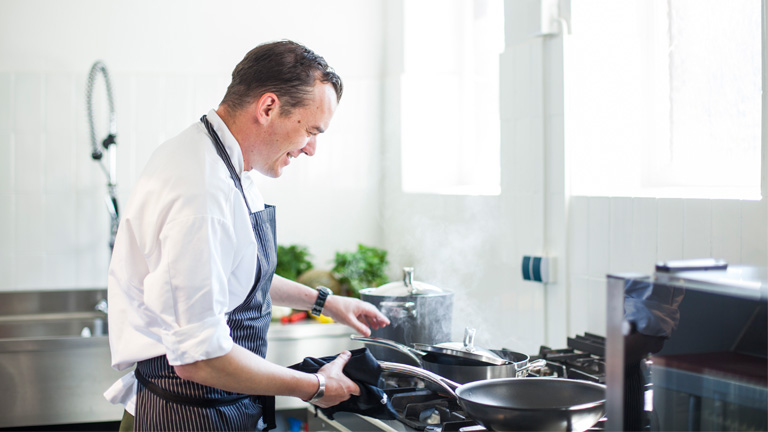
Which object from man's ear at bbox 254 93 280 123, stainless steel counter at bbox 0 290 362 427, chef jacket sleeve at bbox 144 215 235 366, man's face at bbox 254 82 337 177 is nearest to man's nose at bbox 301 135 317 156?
man's face at bbox 254 82 337 177

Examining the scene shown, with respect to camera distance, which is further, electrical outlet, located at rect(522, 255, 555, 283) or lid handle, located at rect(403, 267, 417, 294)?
electrical outlet, located at rect(522, 255, 555, 283)

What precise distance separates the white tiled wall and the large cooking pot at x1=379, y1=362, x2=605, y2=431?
6.91 feet

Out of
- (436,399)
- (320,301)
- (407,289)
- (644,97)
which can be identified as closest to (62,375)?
(320,301)

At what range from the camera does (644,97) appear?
2.14m

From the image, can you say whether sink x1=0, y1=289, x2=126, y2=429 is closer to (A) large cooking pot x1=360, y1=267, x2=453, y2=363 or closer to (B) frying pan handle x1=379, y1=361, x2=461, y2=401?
(A) large cooking pot x1=360, y1=267, x2=453, y2=363

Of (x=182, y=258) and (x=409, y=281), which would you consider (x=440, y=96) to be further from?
(x=182, y=258)

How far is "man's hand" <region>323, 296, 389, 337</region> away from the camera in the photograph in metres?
1.76

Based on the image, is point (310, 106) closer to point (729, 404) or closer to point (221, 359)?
point (221, 359)

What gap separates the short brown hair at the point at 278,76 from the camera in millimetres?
1399

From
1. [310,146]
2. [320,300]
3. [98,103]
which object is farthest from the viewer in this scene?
[98,103]

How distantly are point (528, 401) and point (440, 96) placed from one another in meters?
2.08

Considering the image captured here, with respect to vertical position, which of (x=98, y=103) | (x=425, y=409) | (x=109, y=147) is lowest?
(x=425, y=409)

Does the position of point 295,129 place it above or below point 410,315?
above

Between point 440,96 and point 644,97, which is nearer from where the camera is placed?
point 644,97
